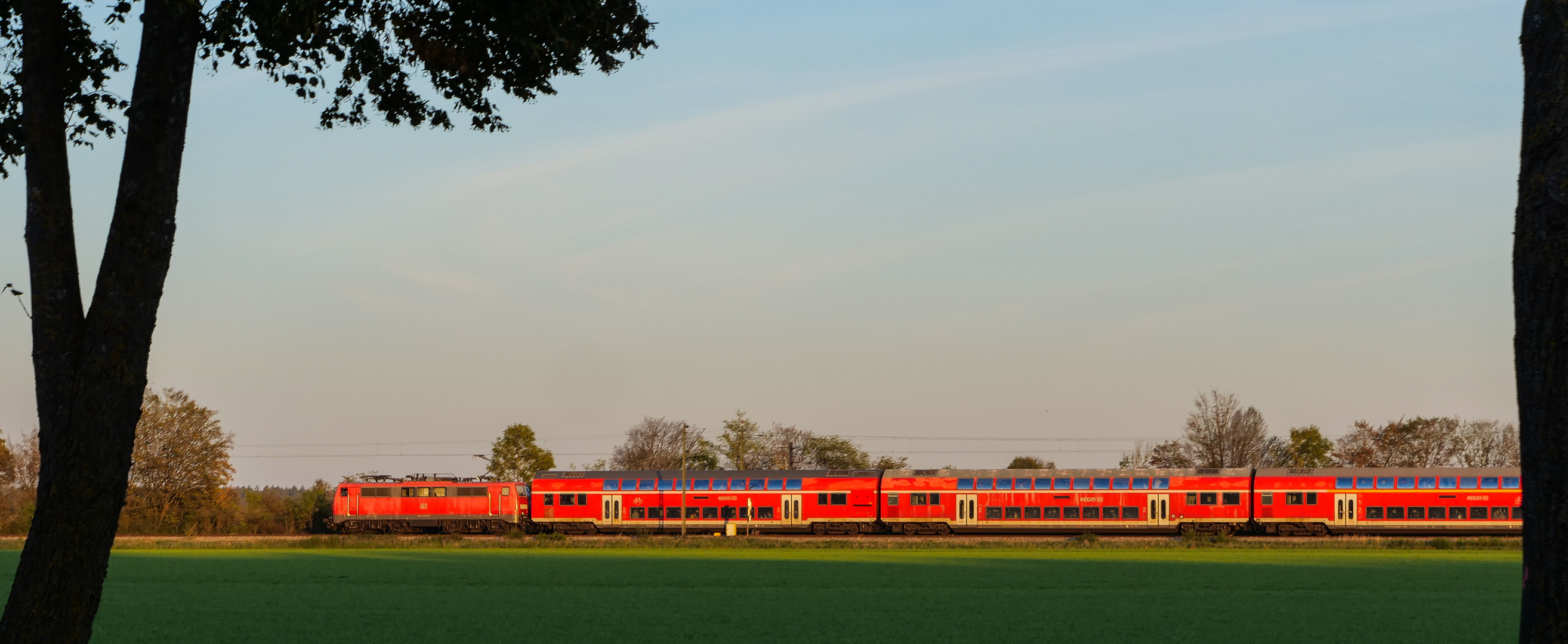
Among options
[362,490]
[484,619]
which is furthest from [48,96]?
[362,490]

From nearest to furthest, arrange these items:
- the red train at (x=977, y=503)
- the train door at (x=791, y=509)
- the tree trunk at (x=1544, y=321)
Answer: the tree trunk at (x=1544, y=321) < the red train at (x=977, y=503) < the train door at (x=791, y=509)

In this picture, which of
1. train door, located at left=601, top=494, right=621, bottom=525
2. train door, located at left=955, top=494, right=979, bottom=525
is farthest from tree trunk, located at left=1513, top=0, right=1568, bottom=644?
train door, located at left=601, top=494, right=621, bottom=525

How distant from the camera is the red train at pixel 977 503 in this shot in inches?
2035

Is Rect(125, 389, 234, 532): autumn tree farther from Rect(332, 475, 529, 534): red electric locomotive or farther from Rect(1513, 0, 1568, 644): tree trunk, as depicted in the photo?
Rect(1513, 0, 1568, 644): tree trunk

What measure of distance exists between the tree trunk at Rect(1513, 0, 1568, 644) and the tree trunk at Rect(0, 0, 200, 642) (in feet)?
29.9

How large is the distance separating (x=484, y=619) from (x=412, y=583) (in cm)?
986

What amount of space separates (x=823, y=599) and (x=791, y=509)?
31.2 meters

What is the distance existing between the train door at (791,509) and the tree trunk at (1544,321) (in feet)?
164

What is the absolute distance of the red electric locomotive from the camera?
59344mm

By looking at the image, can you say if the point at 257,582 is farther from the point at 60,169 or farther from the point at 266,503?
the point at 266,503

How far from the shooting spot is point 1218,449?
3809 inches

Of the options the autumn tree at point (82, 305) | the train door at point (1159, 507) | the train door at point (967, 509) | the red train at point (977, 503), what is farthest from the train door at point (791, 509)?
the autumn tree at point (82, 305)

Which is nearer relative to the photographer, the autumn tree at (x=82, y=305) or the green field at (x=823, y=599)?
the autumn tree at (x=82, y=305)

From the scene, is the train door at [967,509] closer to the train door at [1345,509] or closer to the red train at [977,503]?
the red train at [977,503]
